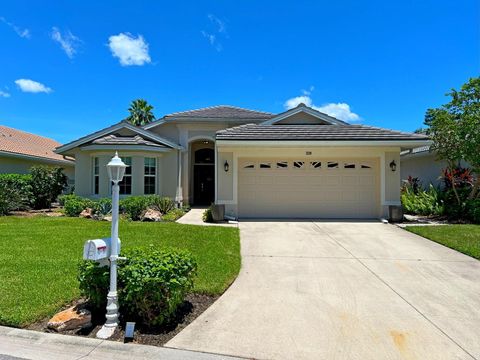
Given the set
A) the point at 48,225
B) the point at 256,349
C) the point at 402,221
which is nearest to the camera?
the point at 256,349

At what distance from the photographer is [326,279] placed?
19.0ft

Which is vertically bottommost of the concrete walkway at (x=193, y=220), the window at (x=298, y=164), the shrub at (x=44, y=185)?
the concrete walkway at (x=193, y=220)

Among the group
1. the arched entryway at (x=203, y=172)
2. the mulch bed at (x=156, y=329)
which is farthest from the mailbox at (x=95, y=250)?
the arched entryway at (x=203, y=172)

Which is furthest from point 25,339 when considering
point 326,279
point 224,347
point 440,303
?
point 440,303

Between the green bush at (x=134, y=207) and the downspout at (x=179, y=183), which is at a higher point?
the downspout at (x=179, y=183)

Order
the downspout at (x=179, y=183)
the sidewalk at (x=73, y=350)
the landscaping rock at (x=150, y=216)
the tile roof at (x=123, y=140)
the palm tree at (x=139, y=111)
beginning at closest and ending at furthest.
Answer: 1. the sidewalk at (x=73, y=350)
2. the landscaping rock at (x=150, y=216)
3. the tile roof at (x=123, y=140)
4. the downspout at (x=179, y=183)
5. the palm tree at (x=139, y=111)

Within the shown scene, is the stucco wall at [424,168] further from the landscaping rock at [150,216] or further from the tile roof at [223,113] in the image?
the landscaping rock at [150,216]

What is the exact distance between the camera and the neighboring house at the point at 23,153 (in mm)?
18500

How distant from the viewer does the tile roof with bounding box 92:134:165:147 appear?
15.1 meters

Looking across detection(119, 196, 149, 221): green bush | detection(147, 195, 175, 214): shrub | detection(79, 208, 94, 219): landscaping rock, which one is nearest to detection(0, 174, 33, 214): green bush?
detection(79, 208, 94, 219): landscaping rock

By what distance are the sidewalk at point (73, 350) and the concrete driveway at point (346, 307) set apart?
0.64 ft

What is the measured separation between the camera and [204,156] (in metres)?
19.2

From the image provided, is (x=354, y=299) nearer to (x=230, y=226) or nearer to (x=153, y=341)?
(x=153, y=341)

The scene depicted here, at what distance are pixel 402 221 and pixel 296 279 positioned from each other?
8.20 m
